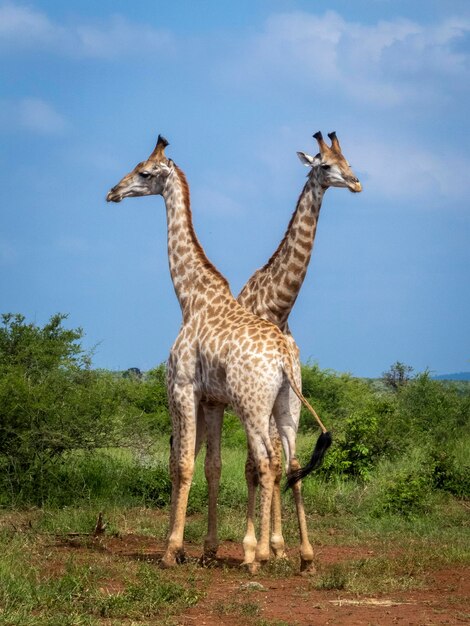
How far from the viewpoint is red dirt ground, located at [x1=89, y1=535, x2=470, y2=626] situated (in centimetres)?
646

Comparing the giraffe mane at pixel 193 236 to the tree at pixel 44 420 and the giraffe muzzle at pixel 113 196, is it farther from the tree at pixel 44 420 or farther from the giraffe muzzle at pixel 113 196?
the tree at pixel 44 420

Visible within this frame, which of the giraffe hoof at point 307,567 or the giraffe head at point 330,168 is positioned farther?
→ the giraffe head at point 330,168

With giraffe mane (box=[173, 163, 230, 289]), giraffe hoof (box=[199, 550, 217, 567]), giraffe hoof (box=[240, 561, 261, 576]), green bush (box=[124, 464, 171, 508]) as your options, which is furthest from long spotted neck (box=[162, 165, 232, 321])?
green bush (box=[124, 464, 171, 508])

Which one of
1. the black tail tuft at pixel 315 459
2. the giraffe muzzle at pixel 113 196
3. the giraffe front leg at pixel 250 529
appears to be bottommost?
the giraffe front leg at pixel 250 529

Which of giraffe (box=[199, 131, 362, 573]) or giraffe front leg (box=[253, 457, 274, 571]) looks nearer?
giraffe front leg (box=[253, 457, 274, 571])

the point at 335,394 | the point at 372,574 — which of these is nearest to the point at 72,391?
the point at 372,574

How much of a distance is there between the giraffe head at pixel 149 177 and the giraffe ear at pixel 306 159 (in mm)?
1195

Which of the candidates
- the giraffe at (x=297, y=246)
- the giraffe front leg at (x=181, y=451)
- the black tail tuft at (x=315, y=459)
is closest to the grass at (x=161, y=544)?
the giraffe front leg at (x=181, y=451)

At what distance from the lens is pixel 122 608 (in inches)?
255

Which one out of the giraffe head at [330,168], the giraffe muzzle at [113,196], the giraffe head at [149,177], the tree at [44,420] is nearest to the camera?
the giraffe head at [330,168]

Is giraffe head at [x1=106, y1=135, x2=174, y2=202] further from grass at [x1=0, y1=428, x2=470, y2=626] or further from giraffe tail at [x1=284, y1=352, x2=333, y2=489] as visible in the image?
grass at [x1=0, y1=428, x2=470, y2=626]

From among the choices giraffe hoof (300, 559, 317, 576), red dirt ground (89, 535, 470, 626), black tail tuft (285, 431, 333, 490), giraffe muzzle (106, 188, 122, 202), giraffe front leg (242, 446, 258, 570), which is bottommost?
red dirt ground (89, 535, 470, 626)

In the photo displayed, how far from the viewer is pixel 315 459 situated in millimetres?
7957

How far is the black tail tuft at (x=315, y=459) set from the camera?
7.89 meters
